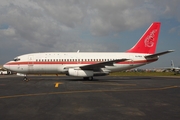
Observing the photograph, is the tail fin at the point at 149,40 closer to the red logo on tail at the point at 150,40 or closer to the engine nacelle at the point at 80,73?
the red logo on tail at the point at 150,40

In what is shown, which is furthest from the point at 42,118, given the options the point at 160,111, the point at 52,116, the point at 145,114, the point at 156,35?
the point at 156,35

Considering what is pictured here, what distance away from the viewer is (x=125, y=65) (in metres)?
26.2

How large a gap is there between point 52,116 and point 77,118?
0.91 m

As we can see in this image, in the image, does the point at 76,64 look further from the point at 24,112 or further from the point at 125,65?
the point at 24,112

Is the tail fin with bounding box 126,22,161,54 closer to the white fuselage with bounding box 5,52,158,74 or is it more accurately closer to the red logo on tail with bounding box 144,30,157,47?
the red logo on tail with bounding box 144,30,157,47

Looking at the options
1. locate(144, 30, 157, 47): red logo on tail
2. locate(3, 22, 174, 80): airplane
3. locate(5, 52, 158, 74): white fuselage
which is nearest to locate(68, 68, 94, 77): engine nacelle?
locate(3, 22, 174, 80): airplane

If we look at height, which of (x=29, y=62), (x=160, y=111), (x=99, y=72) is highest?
(x=29, y=62)

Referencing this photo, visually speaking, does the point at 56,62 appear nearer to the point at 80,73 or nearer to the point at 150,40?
the point at 80,73

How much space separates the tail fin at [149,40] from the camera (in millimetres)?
27531

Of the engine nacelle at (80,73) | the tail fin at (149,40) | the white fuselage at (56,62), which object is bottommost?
the engine nacelle at (80,73)

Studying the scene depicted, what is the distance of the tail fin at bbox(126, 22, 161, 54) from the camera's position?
27531 millimetres

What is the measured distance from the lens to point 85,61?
25422 mm

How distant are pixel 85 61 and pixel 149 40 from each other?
10.6m

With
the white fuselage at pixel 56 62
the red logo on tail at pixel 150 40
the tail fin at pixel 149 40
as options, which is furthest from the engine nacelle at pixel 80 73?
the red logo on tail at pixel 150 40
